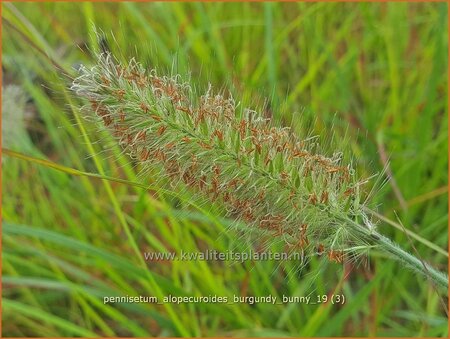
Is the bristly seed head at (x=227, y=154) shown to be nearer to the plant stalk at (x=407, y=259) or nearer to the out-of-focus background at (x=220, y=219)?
the plant stalk at (x=407, y=259)

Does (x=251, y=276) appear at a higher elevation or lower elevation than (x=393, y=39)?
lower

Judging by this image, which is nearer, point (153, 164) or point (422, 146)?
point (153, 164)

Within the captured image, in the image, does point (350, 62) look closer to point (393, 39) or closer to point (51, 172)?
point (393, 39)

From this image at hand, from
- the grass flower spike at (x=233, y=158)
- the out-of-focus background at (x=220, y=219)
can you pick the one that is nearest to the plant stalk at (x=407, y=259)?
the grass flower spike at (x=233, y=158)

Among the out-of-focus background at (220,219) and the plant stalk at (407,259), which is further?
the out-of-focus background at (220,219)

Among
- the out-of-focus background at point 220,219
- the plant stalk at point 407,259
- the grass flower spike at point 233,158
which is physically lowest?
the out-of-focus background at point 220,219

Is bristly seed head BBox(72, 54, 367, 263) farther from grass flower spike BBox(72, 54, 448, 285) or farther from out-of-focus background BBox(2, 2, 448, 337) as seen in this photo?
out-of-focus background BBox(2, 2, 448, 337)

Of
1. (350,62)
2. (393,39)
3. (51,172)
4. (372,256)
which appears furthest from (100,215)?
(393,39)

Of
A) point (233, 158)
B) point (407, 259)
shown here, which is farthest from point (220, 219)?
point (407, 259)
